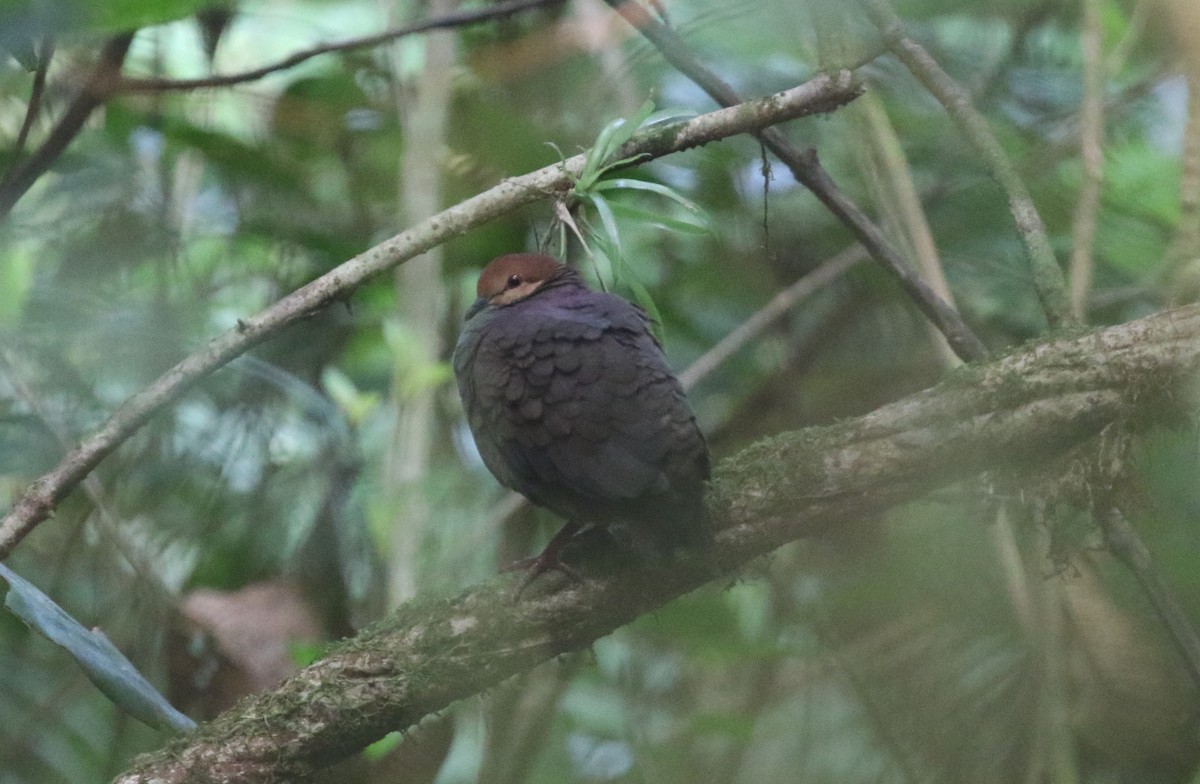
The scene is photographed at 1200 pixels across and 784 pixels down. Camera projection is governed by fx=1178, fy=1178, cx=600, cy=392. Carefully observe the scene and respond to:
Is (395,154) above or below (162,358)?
above

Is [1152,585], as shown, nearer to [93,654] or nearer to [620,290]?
[93,654]

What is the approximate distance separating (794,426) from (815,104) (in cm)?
263

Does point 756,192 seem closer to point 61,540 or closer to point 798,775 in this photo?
point 798,775

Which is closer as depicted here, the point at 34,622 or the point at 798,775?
the point at 34,622

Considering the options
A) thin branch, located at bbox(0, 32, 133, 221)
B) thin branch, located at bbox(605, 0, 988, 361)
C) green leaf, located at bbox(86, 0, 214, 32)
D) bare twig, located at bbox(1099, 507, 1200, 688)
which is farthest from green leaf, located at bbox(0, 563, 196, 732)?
bare twig, located at bbox(1099, 507, 1200, 688)

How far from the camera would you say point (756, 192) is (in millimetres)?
4754

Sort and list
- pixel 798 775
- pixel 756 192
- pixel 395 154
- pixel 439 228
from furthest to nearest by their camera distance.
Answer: pixel 756 192 → pixel 395 154 → pixel 798 775 → pixel 439 228

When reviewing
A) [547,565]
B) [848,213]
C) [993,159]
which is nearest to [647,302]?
[848,213]

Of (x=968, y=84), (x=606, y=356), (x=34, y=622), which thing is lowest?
(x=34, y=622)

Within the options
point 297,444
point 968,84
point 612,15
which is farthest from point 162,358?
point 968,84

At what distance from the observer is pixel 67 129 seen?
2.65 m

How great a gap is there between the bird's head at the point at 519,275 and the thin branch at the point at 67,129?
1.00m

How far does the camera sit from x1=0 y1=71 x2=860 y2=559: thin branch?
88.4 inches

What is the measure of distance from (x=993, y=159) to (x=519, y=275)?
46.5 inches
